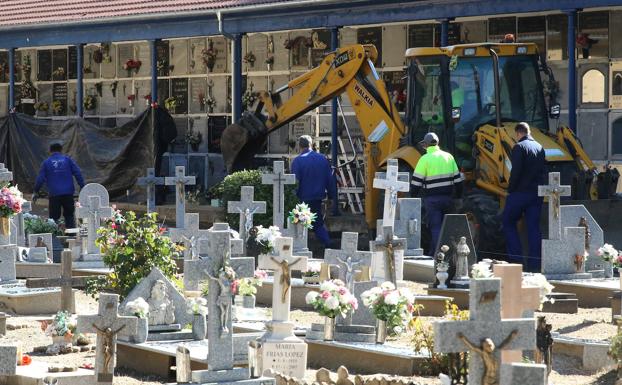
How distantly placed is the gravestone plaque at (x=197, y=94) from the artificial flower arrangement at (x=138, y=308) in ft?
63.1

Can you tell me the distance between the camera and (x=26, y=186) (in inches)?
1314

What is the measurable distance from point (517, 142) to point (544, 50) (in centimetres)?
653

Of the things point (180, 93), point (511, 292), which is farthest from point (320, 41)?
point (511, 292)

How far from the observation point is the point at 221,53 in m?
32.8

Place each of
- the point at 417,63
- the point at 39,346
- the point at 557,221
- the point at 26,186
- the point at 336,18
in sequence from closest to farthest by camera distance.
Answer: the point at 39,346 → the point at 557,221 → the point at 417,63 → the point at 336,18 → the point at 26,186

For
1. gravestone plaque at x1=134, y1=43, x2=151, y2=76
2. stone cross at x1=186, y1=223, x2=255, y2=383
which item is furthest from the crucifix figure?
gravestone plaque at x1=134, y1=43, x2=151, y2=76

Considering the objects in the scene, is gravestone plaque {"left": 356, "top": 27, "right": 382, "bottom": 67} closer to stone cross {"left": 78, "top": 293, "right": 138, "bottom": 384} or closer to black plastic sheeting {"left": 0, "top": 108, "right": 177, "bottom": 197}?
black plastic sheeting {"left": 0, "top": 108, "right": 177, "bottom": 197}

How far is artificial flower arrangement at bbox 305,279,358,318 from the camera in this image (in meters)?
13.4

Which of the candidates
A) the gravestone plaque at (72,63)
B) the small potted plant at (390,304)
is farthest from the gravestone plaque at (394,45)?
the small potted plant at (390,304)

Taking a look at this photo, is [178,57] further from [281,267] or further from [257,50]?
[281,267]

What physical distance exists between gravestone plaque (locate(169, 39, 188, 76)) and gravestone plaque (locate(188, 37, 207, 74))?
117 millimetres

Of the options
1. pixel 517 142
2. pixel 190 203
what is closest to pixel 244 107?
pixel 190 203

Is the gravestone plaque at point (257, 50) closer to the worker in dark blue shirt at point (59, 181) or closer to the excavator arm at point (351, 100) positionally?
the excavator arm at point (351, 100)

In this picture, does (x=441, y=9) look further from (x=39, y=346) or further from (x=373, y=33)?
(x=39, y=346)
